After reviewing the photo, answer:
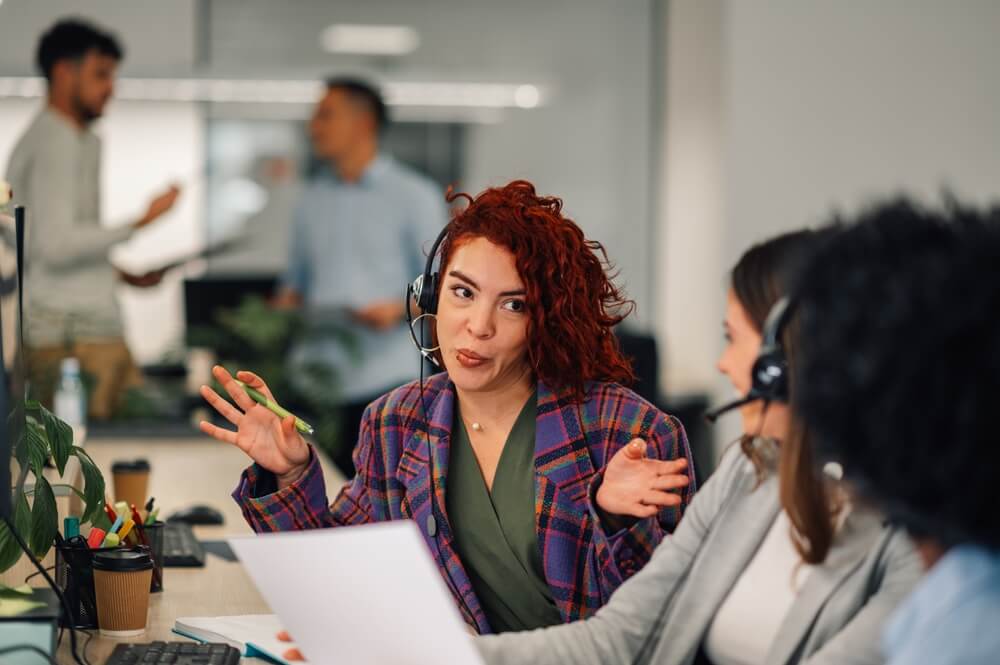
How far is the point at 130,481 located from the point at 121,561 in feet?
2.61

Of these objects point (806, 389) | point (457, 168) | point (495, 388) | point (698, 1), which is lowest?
point (495, 388)

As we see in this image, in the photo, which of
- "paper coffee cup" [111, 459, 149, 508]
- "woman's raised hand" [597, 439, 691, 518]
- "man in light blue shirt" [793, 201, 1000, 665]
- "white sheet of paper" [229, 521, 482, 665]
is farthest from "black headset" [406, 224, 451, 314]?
"man in light blue shirt" [793, 201, 1000, 665]

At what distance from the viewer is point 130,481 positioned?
238 centimetres

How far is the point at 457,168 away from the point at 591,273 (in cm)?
458

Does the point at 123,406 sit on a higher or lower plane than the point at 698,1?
lower

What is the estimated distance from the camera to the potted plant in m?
1.41

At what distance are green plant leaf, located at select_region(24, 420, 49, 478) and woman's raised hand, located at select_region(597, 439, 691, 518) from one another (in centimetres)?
69

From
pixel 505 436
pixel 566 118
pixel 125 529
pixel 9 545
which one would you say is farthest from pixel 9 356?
pixel 566 118

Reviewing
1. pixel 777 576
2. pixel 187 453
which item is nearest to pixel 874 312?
pixel 777 576

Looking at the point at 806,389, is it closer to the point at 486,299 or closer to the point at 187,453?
the point at 486,299

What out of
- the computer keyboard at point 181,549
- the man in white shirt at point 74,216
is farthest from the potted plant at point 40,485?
the man in white shirt at point 74,216

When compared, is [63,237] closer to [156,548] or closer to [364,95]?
[364,95]

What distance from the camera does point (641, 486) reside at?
1.50m

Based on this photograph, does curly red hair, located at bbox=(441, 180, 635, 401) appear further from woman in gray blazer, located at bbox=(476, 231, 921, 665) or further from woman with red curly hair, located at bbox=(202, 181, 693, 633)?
woman in gray blazer, located at bbox=(476, 231, 921, 665)
